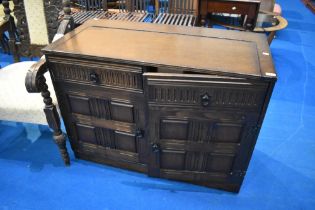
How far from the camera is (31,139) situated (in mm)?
1891

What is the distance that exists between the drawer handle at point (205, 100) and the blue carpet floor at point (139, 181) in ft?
2.05

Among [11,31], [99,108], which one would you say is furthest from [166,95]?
[11,31]

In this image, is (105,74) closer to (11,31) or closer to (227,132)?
(227,132)

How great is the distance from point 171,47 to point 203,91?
1.02ft


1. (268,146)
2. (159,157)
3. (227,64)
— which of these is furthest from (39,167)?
(268,146)

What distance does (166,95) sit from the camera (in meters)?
1.18

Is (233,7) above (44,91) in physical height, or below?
above

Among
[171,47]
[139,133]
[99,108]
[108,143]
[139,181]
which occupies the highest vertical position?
[171,47]

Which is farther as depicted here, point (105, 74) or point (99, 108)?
point (99, 108)

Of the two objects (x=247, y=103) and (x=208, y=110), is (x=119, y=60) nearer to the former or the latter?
(x=208, y=110)

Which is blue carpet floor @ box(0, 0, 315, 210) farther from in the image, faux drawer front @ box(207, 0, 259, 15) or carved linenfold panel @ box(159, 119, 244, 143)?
faux drawer front @ box(207, 0, 259, 15)

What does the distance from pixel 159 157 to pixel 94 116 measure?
417 millimetres

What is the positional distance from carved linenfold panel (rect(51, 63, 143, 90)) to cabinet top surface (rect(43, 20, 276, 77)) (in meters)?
0.05

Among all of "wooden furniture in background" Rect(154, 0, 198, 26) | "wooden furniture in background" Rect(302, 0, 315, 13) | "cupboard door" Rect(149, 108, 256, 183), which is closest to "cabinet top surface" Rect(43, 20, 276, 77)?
"cupboard door" Rect(149, 108, 256, 183)
